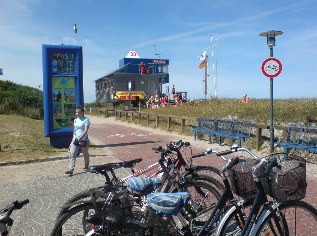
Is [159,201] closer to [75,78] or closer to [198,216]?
[198,216]

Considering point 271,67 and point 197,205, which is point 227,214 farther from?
point 271,67

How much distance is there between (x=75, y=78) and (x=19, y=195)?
678 centimetres

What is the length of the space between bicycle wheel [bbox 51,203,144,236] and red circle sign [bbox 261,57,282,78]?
7.47 m

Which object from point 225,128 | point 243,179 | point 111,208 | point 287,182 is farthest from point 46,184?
point 225,128

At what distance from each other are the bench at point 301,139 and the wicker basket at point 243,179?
6.23m

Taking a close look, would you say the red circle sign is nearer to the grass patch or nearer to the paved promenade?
the paved promenade

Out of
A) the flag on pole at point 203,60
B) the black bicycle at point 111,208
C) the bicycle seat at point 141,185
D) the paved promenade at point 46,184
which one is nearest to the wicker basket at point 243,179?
the black bicycle at point 111,208

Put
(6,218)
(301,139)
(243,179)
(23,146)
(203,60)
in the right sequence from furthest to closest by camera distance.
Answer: (203,60)
(23,146)
(301,139)
(243,179)
(6,218)

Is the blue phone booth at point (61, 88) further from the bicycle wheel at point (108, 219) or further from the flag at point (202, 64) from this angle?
the flag at point (202, 64)

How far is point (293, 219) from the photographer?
355cm

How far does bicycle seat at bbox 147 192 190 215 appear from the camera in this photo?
3.43 metres

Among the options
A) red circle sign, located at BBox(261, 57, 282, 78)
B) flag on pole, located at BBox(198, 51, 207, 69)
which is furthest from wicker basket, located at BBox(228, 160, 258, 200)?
flag on pole, located at BBox(198, 51, 207, 69)

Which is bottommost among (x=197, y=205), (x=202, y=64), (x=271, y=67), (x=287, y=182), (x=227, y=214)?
(x=197, y=205)

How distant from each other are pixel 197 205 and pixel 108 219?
4.13ft
